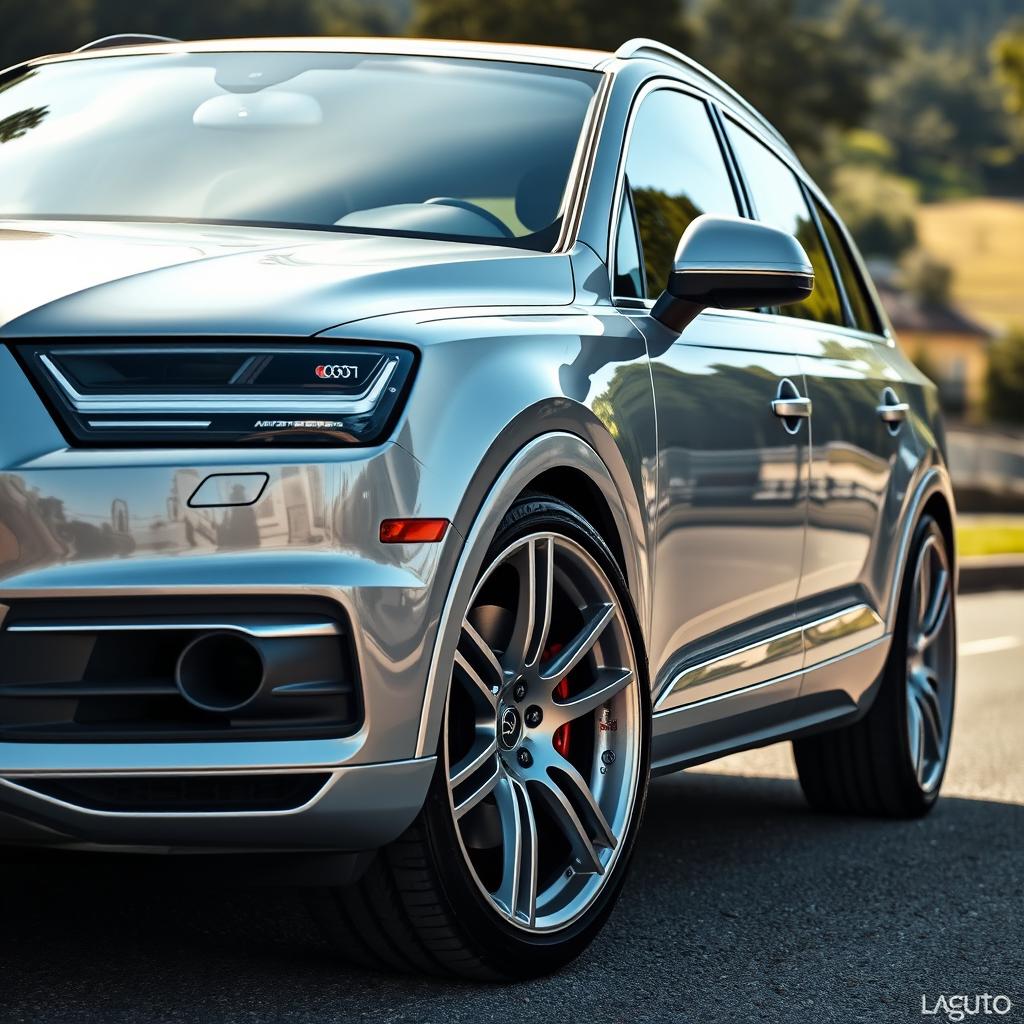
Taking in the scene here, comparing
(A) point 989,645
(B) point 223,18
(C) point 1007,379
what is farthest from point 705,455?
(C) point 1007,379

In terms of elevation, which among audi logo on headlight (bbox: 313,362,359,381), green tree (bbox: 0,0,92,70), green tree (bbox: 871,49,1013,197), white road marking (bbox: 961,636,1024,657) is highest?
audi logo on headlight (bbox: 313,362,359,381)

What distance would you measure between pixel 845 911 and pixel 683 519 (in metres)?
1.01

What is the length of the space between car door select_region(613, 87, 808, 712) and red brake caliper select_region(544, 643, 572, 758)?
31 centimetres

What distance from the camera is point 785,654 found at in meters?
5.02

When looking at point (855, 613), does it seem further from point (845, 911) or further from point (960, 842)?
point (845, 911)

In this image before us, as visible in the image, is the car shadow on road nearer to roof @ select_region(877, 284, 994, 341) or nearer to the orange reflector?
the orange reflector

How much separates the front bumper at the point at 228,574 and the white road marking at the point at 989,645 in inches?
324

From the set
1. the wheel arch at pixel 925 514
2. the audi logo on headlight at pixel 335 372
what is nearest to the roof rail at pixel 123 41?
the audi logo on headlight at pixel 335 372

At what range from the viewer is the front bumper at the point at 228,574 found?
3047mm

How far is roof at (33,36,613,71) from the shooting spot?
4801mm

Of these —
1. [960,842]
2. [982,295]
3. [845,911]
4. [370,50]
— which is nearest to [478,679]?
[845,911]

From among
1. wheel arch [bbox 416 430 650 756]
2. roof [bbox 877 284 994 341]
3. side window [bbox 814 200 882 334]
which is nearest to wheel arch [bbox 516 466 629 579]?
wheel arch [bbox 416 430 650 756]

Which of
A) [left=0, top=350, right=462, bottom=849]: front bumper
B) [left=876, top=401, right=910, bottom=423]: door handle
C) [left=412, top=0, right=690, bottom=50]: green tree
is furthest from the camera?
[left=412, top=0, right=690, bottom=50]: green tree

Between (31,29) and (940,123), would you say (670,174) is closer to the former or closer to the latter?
(31,29)
